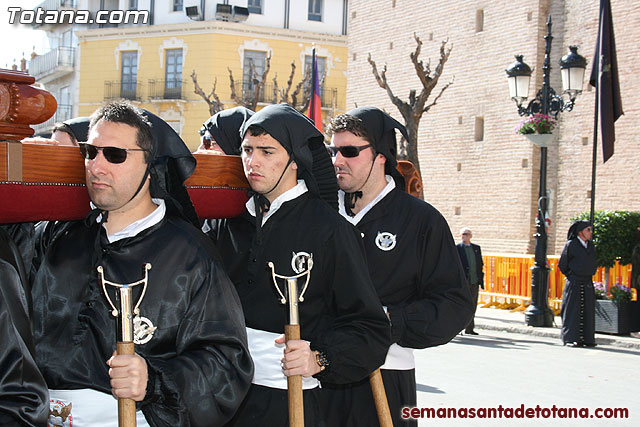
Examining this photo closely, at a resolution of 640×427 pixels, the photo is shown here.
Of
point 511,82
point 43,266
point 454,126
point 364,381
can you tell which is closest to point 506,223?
point 454,126

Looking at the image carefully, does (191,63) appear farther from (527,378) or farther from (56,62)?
(527,378)

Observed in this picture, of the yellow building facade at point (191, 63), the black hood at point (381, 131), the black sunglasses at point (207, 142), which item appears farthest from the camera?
the yellow building facade at point (191, 63)

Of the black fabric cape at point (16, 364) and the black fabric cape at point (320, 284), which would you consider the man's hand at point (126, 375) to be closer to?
the black fabric cape at point (16, 364)

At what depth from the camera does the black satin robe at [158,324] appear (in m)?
2.71

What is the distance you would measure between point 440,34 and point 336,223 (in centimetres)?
2489

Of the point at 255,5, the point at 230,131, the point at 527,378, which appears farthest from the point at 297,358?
the point at 255,5

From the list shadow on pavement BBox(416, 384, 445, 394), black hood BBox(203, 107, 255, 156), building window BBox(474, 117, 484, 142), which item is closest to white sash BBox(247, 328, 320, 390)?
black hood BBox(203, 107, 255, 156)

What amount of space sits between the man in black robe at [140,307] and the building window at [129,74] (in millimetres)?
36643

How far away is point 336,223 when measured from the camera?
3.65 meters

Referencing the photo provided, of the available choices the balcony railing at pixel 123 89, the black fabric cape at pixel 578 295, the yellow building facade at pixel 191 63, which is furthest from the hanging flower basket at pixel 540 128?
the balcony railing at pixel 123 89

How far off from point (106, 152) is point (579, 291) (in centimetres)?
1196

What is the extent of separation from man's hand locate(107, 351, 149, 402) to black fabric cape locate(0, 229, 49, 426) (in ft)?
0.60

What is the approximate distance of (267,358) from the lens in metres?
3.52

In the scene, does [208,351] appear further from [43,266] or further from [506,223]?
[506,223]
